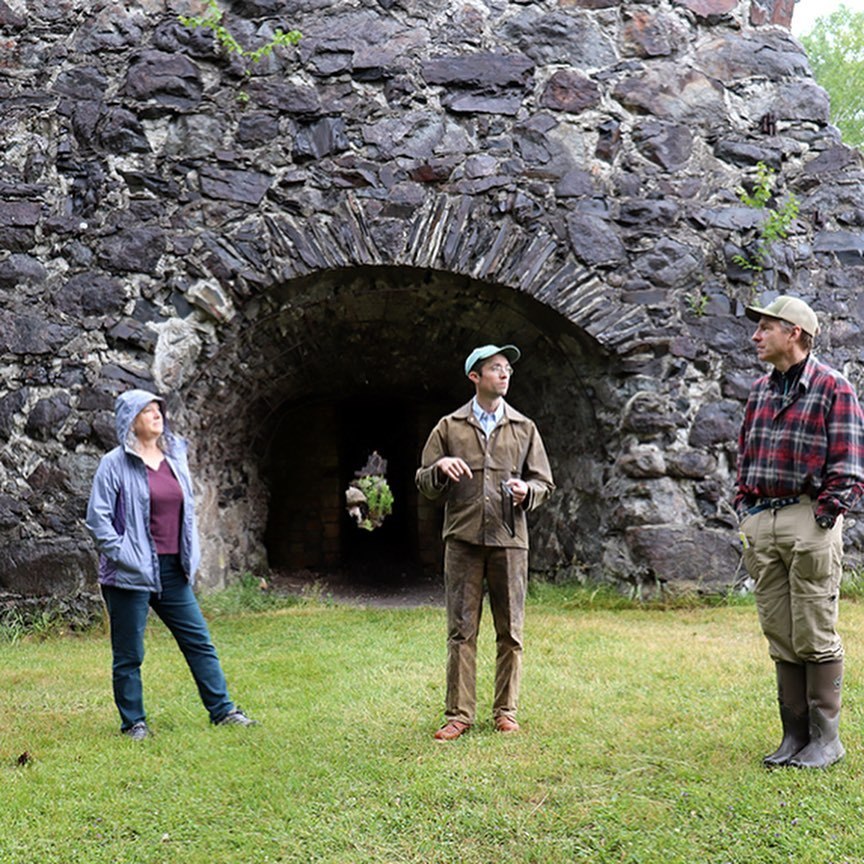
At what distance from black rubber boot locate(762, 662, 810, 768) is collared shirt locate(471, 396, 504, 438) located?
1407mm

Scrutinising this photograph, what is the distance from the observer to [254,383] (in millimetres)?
7141

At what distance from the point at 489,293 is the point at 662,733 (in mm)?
3739

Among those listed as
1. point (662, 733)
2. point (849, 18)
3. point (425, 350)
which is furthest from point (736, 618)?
point (849, 18)

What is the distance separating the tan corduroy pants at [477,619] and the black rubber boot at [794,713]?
988 millimetres

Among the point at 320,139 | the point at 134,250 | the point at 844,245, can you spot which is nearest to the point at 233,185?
the point at 320,139

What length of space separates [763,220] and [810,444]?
3984 millimetres

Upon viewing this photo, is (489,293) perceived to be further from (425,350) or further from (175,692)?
(175,692)

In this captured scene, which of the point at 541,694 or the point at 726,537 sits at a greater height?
the point at 726,537

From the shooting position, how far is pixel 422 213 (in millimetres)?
6219

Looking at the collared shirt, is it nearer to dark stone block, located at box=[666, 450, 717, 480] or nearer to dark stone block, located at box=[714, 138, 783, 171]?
dark stone block, located at box=[666, 450, 717, 480]

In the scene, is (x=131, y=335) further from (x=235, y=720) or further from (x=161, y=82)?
(x=235, y=720)

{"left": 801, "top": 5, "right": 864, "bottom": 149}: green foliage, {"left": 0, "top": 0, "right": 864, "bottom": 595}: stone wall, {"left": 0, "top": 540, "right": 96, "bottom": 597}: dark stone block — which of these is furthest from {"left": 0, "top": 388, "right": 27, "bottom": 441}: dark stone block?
{"left": 801, "top": 5, "right": 864, "bottom": 149}: green foliage

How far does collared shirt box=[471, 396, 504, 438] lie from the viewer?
3.68 metres

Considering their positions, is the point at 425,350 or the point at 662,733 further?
the point at 425,350
